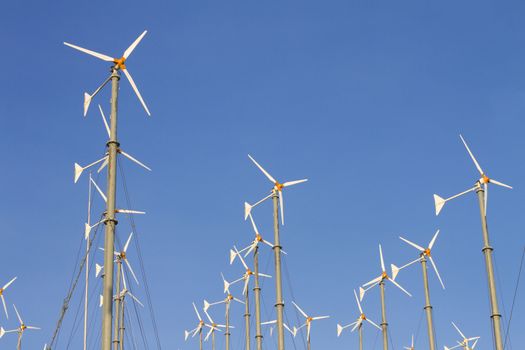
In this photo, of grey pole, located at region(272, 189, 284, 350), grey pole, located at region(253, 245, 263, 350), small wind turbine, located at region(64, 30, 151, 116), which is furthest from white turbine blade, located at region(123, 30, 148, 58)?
grey pole, located at region(253, 245, 263, 350)

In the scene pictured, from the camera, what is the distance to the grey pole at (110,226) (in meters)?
39.1

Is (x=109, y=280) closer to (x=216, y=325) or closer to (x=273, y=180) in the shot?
(x=273, y=180)

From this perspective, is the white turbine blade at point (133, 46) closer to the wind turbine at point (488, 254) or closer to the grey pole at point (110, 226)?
the grey pole at point (110, 226)


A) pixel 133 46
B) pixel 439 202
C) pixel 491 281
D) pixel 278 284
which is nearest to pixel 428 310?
pixel 439 202

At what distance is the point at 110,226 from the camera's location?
41000mm

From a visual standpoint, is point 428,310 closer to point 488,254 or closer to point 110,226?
point 488,254

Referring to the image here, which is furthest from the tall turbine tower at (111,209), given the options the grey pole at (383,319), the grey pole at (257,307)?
the grey pole at (383,319)

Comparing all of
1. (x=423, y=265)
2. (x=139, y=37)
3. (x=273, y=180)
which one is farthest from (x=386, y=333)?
(x=139, y=37)

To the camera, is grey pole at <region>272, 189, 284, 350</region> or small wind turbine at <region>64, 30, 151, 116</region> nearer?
small wind turbine at <region>64, 30, 151, 116</region>

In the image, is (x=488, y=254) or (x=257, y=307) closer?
(x=488, y=254)

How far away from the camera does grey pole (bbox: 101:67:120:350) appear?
128 ft

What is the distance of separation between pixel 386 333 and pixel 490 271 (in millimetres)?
35193

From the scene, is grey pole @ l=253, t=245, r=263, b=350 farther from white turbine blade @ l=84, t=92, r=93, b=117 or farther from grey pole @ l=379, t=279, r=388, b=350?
white turbine blade @ l=84, t=92, r=93, b=117

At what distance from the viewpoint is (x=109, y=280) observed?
39594 millimetres
